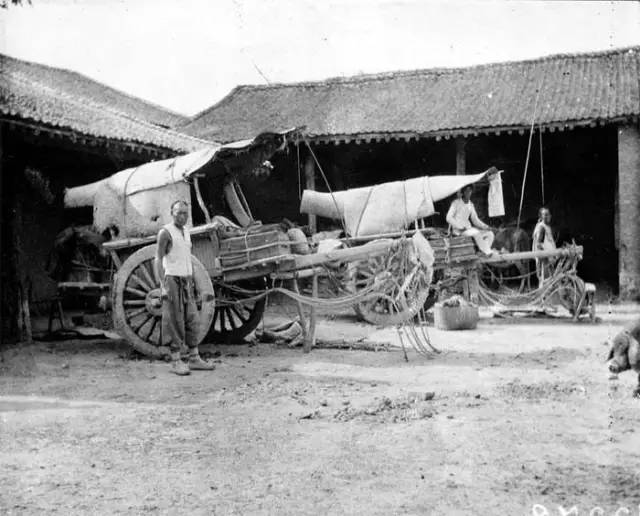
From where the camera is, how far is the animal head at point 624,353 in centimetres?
315

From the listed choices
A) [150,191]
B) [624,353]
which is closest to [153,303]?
[150,191]

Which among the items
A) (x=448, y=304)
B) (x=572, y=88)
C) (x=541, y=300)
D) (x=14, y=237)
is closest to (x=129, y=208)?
(x=14, y=237)

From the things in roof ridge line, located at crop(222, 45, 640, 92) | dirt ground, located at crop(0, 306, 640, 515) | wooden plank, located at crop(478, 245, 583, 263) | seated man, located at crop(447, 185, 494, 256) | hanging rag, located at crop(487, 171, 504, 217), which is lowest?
dirt ground, located at crop(0, 306, 640, 515)

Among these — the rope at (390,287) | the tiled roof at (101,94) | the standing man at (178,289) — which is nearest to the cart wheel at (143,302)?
the standing man at (178,289)

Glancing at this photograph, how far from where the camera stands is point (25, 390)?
607 cm

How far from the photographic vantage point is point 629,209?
1405 centimetres

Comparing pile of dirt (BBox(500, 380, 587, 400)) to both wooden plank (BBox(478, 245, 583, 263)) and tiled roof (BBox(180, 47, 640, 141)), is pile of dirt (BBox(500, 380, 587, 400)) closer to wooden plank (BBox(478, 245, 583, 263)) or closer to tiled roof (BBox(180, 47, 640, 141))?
wooden plank (BBox(478, 245, 583, 263))

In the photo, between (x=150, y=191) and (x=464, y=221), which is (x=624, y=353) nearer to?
(x=150, y=191)

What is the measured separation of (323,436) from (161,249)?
3301 millimetres

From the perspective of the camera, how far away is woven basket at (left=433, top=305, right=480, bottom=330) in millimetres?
9758

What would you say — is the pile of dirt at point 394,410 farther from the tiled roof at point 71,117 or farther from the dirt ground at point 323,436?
the tiled roof at point 71,117

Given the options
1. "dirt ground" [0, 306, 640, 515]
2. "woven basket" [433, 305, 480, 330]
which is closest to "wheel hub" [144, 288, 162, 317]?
"dirt ground" [0, 306, 640, 515]

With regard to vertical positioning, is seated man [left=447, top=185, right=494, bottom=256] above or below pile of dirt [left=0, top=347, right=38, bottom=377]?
above

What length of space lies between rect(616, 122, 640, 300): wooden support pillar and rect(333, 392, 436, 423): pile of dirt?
10.2m
